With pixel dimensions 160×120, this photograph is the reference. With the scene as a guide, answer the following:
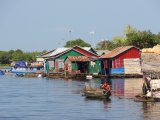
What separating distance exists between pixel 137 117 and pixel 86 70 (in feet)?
186

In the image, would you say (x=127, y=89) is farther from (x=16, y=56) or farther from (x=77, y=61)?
(x=16, y=56)

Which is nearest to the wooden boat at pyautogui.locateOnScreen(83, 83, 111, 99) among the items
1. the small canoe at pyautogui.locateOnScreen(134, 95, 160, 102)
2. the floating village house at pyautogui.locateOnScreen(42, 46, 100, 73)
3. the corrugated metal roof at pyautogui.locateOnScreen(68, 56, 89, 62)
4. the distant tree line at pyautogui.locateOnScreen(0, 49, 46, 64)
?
the small canoe at pyautogui.locateOnScreen(134, 95, 160, 102)

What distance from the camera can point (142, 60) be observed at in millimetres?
40062

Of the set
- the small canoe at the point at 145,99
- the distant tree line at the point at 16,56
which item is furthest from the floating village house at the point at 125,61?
the distant tree line at the point at 16,56

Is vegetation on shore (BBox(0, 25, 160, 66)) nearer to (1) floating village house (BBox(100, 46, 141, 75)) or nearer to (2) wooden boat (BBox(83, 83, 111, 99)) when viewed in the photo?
(1) floating village house (BBox(100, 46, 141, 75))

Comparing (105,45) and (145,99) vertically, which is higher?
(105,45)

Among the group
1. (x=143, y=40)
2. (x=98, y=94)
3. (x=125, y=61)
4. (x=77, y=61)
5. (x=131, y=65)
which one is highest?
(x=143, y=40)

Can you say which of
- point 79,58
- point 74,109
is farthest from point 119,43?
point 74,109

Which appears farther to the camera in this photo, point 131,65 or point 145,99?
point 131,65

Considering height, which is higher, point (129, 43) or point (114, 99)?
point (129, 43)

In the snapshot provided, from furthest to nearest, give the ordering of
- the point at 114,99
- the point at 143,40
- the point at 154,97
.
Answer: the point at 143,40, the point at 114,99, the point at 154,97

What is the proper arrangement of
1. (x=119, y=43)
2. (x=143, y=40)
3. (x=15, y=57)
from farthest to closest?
(x=15, y=57)
(x=119, y=43)
(x=143, y=40)

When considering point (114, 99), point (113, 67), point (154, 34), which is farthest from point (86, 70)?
point (114, 99)

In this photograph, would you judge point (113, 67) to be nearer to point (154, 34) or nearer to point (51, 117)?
point (154, 34)
